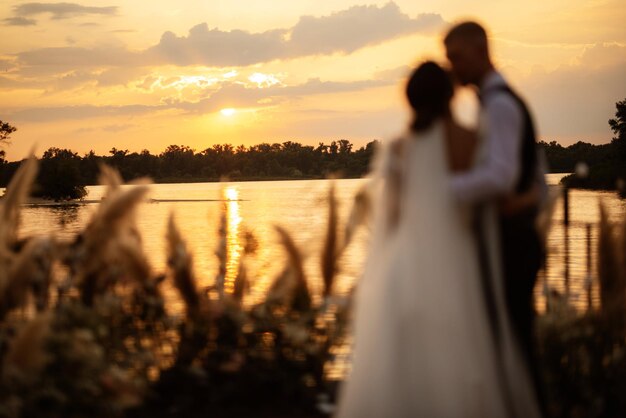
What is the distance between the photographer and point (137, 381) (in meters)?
3.85

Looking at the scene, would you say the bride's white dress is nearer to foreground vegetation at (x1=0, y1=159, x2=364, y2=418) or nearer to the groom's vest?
the groom's vest

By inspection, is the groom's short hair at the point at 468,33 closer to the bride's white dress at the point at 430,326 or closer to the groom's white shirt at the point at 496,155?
the groom's white shirt at the point at 496,155

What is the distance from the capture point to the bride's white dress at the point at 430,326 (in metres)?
3.56

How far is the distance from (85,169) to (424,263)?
9122 cm

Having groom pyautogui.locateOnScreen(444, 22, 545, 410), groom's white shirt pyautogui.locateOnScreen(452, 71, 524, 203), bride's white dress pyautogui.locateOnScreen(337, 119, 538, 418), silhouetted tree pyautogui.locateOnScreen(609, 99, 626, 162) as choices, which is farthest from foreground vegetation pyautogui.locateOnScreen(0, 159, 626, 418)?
silhouetted tree pyautogui.locateOnScreen(609, 99, 626, 162)

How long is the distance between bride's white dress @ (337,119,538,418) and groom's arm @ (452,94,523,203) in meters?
0.17

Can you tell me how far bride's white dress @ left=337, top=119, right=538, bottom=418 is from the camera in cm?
356

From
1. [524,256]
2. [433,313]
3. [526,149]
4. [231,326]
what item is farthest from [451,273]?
[231,326]

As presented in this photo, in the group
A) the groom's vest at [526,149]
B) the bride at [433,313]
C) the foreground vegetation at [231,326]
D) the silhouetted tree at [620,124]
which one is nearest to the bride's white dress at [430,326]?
the bride at [433,313]

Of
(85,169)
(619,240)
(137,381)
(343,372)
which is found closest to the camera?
(137,381)

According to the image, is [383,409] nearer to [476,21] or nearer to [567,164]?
[476,21]

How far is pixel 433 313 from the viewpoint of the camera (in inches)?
141

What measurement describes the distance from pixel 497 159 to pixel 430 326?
719 mm

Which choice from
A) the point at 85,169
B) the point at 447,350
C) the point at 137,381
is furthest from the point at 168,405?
the point at 85,169
